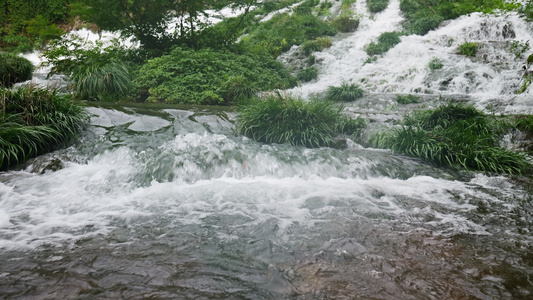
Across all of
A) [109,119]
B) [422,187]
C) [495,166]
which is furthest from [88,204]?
[495,166]

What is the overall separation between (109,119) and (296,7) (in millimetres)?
18025

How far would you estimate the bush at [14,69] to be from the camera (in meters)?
9.61

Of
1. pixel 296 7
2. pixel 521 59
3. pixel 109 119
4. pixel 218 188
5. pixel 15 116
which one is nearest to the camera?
pixel 218 188

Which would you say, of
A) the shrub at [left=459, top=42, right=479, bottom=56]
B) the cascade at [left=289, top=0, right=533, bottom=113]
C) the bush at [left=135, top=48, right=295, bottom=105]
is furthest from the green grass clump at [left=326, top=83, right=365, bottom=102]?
the shrub at [left=459, top=42, right=479, bottom=56]

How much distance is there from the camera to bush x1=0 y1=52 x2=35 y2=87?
961cm

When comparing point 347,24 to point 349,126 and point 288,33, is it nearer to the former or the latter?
point 288,33

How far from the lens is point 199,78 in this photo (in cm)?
945

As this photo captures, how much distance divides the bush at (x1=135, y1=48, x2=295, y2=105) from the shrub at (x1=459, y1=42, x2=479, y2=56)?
7081 mm

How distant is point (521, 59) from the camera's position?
9.62 metres

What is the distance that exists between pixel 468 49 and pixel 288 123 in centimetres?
884

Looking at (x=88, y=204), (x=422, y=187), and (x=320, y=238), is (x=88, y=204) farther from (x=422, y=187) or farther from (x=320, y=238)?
(x=422, y=187)

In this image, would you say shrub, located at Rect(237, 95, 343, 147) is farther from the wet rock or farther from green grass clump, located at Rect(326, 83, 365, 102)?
green grass clump, located at Rect(326, 83, 365, 102)

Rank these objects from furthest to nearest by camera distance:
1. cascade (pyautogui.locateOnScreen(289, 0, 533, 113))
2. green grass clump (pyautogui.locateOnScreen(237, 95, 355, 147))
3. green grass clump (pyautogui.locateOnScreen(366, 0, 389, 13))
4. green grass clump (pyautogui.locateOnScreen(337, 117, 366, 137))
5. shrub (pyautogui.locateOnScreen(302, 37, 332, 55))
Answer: green grass clump (pyautogui.locateOnScreen(366, 0, 389, 13)), shrub (pyautogui.locateOnScreen(302, 37, 332, 55)), cascade (pyautogui.locateOnScreen(289, 0, 533, 113)), green grass clump (pyautogui.locateOnScreen(337, 117, 366, 137)), green grass clump (pyautogui.locateOnScreen(237, 95, 355, 147))

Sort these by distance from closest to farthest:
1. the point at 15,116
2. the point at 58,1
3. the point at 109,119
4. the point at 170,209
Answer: the point at 170,209 < the point at 15,116 < the point at 109,119 < the point at 58,1
